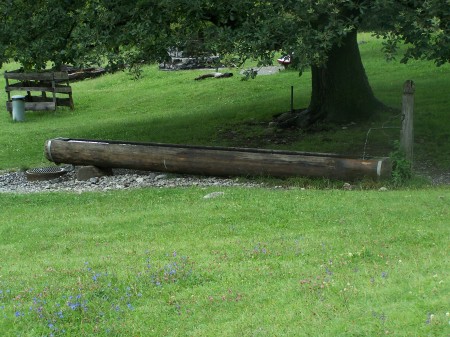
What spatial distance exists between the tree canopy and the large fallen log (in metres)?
1.73

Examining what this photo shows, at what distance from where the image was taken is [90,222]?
9.86 meters

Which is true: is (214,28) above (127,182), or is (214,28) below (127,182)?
above

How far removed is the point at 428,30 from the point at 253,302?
23.3 feet

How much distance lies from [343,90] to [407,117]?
5.91m

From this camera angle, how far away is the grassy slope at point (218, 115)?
16.3m

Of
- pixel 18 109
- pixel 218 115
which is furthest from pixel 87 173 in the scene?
pixel 18 109

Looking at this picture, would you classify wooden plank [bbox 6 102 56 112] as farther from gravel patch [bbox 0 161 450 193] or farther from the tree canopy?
gravel patch [bbox 0 161 450 193]

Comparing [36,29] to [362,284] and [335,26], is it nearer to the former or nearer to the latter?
[335,26]

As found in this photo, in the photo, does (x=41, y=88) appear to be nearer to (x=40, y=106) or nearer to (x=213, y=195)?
(x=40, y=106)

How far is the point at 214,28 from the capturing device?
13.5 meters

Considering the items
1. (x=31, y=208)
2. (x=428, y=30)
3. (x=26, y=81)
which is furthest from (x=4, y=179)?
(x=26, y=81)

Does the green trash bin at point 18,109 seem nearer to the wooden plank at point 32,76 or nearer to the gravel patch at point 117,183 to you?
the wooden plank at point 32,76

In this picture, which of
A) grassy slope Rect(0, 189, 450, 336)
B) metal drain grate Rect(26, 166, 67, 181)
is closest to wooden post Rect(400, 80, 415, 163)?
grassy slope Rect(0, 189, 450, 336)

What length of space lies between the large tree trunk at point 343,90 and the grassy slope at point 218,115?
0.60 m
